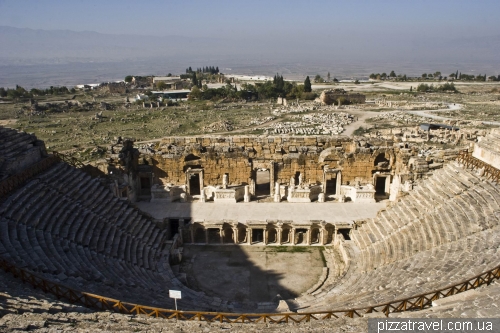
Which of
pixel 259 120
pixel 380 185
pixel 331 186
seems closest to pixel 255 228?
pixel 331 186

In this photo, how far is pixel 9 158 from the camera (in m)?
16.7

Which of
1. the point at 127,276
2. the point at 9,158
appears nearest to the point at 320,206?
the point at 127,276

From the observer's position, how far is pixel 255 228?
2000 cm

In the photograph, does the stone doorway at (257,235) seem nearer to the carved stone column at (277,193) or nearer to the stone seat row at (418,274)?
the carved stone column at (277,193)

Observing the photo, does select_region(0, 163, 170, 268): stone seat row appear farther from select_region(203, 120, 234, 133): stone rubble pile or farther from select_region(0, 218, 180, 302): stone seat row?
select_region(203, 120, 234, 133): stone rubble pile

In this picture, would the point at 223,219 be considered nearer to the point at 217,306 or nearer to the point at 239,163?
the point at 239,163

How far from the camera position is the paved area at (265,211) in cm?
2084

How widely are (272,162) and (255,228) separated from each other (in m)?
5.23

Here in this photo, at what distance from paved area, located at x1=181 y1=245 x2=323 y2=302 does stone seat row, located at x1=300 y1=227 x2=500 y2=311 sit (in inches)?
83.9

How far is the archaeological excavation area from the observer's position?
11828 millimetres

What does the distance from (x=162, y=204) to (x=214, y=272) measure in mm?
6970

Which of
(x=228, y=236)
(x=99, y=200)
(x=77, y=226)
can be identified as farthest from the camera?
(x=228, y=236)

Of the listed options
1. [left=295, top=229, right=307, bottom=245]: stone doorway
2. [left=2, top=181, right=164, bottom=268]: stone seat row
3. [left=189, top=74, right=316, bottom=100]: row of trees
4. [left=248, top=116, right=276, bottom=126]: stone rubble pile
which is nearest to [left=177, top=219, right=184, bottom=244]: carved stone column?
[left=2, top=181, right=164, bottom=268]: stone seat row

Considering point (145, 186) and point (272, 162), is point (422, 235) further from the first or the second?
point (145, 186)
